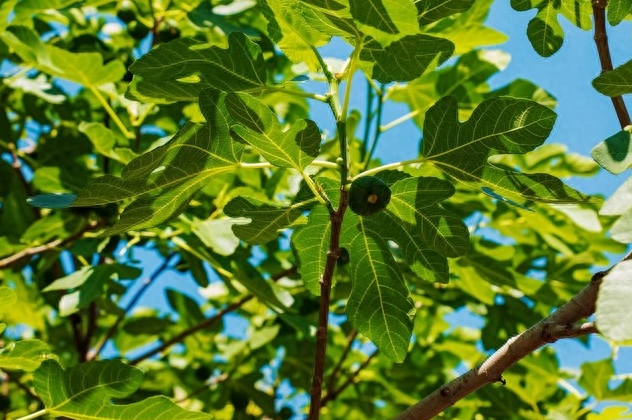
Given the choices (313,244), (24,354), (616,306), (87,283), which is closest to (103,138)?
(87,283)

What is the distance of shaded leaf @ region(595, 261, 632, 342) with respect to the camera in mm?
907

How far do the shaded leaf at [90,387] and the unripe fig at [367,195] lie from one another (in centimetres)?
58

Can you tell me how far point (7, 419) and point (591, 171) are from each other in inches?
87.1

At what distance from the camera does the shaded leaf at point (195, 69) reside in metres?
1.56

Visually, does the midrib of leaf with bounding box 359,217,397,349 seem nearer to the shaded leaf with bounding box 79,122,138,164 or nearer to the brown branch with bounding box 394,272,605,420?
the brown branch with bounding box 394,272,605,420

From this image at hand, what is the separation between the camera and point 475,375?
4.67 ft

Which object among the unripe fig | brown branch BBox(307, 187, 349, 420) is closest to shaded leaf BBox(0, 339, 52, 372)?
brown branch BBox(307, 187, 349, 420)

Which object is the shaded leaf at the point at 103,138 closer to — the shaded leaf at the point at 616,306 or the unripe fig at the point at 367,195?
the unripe fig at the point at 367,195

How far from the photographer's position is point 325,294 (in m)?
1.48

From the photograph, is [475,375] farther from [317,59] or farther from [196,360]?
[196,360]

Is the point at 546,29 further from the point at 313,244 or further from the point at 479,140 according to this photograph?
the point at 313,244

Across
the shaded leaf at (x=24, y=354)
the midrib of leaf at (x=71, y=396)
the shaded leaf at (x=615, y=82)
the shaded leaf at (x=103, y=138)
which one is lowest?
the midrib of leaf at (x=71, y=396)

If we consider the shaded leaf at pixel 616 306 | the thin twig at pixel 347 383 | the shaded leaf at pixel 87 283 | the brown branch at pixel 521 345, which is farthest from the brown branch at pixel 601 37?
the thin twig at pixel 347 383

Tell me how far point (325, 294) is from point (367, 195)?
0.58 ft
